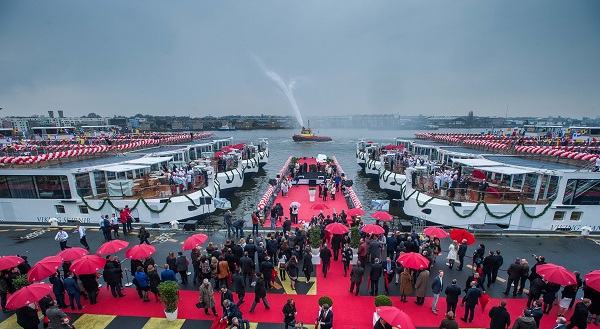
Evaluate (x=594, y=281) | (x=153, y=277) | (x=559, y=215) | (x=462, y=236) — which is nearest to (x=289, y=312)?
(x=153, y=277)

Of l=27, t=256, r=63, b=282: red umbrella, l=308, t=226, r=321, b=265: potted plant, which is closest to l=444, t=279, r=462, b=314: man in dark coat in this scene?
l=308, t=226, r=321, b=265: potted plant

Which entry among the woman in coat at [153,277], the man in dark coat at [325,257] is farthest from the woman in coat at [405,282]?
the woman in coat at [153,277]

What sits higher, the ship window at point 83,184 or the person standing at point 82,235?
the ship window at point 83,184

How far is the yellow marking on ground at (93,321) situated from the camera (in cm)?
902

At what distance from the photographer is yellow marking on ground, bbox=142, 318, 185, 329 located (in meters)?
8.95

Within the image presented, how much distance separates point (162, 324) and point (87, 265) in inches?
113

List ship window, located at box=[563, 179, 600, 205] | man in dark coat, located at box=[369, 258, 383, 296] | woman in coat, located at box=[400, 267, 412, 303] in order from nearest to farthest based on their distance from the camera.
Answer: woman in coat, located at box=[400, 267, 412, 303] → man in dark coat, located at box=[369, 258, 383, 296] → ship window, located at box=[563, 179, 600, 205]

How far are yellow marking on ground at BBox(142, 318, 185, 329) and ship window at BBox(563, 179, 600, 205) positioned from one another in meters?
21.1

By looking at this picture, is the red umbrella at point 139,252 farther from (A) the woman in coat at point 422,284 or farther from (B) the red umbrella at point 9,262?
(A) the woman in coat at point 422,284

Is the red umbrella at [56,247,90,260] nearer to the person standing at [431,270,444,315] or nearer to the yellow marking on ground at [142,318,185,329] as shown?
the yellow marking on ground at [142,318,185,329]

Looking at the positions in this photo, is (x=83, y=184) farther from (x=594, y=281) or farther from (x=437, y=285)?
(x=594, y=281)

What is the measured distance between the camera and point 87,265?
9.10m

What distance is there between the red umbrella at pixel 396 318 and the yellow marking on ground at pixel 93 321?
8177 millimetres

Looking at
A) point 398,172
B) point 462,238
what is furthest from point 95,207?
point 398,172
